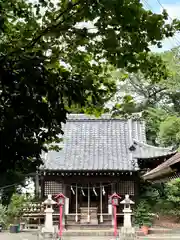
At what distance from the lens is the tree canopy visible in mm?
3258

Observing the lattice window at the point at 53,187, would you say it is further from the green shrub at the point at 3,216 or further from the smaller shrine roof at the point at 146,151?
the smaller shrine roof at the point at 146,151

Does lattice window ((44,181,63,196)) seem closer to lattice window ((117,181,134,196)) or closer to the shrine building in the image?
the shrine building

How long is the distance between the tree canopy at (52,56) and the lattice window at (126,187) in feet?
56.7

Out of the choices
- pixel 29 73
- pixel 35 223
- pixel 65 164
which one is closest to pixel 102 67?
pixel 29 73

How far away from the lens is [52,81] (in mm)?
3414

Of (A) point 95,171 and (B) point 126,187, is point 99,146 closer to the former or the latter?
(A) point 95,171

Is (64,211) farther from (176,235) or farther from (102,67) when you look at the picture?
(102,67)

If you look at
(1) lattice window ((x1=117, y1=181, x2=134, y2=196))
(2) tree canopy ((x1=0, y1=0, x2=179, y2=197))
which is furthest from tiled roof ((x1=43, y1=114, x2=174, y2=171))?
(2) tree canopy ((x1=0, y1=0, x2=179, y2=197))

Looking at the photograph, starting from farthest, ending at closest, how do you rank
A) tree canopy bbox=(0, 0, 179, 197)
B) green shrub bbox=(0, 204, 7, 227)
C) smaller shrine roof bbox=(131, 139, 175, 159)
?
green shrub bbox=(0, 204, 7, 227), smaller shrine roof bbox=(131, 139, 175, 159), tree canopy bbox=(0, 0, 179, 197)

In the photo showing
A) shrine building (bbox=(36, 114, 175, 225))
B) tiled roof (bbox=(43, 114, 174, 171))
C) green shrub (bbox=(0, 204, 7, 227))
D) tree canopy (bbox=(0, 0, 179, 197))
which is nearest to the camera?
tree canopy (bbox=(0, 0, 179, 197))

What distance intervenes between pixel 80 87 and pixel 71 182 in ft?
58.3

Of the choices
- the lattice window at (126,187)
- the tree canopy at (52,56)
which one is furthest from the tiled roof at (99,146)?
the tree canopy at (52,56)

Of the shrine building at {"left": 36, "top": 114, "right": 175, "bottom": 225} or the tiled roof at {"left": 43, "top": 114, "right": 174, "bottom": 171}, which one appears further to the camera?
the tiled roof at {"left": 43, "top": 114, "right": 174, "bottom": 171}

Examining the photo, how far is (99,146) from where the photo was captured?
72.6ft
